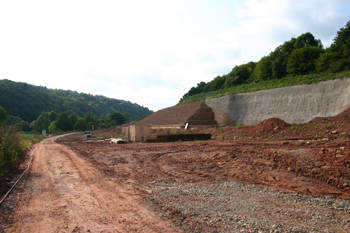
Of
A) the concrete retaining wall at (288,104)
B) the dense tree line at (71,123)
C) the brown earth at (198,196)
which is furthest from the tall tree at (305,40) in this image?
the dense tree line at (71,123)

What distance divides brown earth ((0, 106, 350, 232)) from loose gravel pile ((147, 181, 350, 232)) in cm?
2

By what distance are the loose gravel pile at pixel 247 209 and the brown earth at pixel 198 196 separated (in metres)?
0.02

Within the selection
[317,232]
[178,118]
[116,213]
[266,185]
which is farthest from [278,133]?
[178,118]

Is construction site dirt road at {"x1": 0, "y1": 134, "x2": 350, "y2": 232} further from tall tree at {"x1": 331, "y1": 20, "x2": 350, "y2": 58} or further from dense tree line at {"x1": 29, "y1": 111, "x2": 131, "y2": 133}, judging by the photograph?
dense tree line at {"x1": 29, "y1": 111, "x2": 131, "y2": 133}

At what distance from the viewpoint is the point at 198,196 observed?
18.0ft

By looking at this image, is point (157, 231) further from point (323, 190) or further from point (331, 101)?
point (331, 101)

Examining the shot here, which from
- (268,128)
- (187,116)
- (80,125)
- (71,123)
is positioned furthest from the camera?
(80,125)

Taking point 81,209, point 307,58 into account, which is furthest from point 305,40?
point 81,209

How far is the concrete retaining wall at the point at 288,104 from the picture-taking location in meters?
24.6

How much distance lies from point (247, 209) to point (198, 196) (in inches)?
53.4

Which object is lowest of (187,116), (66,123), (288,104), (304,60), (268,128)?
(268,128)

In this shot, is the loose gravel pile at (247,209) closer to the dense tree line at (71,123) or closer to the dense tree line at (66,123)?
the dense tree line at (66,123)

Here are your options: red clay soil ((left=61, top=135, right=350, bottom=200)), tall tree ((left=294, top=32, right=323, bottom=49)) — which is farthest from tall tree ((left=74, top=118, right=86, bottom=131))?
red clay soil ((left=61, top=135, right=350, bottom=200))

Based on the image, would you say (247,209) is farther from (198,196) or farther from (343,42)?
(343,42)
